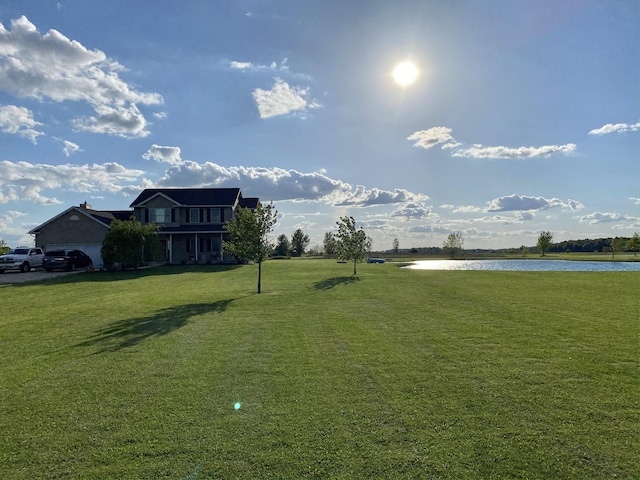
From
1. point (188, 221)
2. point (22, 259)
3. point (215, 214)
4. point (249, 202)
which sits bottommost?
point (22, 259)

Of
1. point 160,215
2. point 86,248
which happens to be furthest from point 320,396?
point 160,215

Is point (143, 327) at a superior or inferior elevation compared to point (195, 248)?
inferior

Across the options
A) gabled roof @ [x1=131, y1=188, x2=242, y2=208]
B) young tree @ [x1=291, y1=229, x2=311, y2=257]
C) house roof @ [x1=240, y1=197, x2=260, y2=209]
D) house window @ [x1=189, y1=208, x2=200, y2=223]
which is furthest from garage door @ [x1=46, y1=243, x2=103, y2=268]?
young tree @ [x1=291, y1=229, x2=311, y2=257]

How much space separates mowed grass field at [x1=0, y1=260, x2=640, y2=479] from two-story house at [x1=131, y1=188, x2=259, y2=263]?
2685 cm

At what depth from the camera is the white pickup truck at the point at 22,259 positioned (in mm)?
26109

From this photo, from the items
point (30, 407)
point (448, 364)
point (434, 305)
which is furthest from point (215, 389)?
point (434, 305)

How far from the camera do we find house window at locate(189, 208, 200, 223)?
3922 cm

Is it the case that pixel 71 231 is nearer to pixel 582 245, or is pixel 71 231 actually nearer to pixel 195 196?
pixel 195 196

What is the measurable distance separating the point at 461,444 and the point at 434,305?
9.91 m

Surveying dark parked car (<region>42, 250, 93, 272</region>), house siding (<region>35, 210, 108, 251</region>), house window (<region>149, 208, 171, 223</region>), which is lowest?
dark parked car (<region>42, 250, 93, 272</region>)

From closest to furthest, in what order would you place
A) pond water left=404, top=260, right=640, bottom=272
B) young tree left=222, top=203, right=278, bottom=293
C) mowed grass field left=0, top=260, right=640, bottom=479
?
mowed grass field left=0, top=260, right=640, bottom=479 < young tree left=222, top=203, right=278, bottom=293 < pond water left=404, top=260, right=640, bottom=272

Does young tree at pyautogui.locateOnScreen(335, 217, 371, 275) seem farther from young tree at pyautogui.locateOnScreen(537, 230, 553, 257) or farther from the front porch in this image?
young tree at pyautogui.locateOnScreen(537, 230, 553, 257)

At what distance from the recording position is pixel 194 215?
39.3 meters

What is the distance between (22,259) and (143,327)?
24219mm
